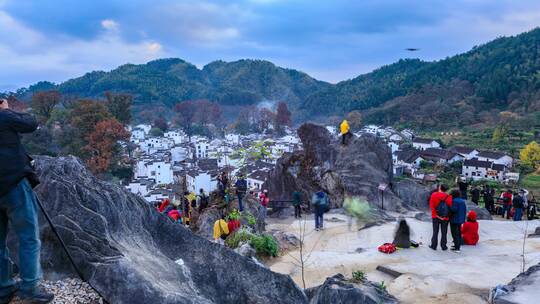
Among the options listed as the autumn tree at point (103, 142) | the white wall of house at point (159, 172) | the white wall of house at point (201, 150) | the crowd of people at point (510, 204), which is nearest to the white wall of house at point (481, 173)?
the crowd of people at point (510, 204)

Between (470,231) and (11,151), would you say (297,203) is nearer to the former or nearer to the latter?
(470,231)

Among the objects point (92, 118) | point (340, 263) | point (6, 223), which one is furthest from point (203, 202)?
point (92, 118)

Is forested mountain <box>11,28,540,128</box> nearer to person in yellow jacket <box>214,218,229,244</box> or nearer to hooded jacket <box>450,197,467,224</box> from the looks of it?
hooded jacket <box>450,197,467,224</box>

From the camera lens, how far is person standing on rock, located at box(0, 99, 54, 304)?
138 inches

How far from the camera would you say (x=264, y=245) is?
31.7 feet

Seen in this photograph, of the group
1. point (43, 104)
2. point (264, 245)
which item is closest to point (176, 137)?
point (43, 104)

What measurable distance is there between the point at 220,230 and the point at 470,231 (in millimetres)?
5747

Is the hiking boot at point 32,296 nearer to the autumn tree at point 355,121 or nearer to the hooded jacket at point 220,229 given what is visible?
the hooded jacket at point 220,229

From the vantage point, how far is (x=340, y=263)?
353 inches

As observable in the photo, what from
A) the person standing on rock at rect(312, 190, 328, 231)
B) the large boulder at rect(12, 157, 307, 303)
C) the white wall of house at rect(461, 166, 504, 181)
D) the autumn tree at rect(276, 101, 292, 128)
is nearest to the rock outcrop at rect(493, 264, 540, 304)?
the large boulder at rect(12, 157, 307, 303)

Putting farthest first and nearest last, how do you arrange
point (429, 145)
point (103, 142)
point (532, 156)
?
point (429, 145) < point (532, 156) < point (103, 142)

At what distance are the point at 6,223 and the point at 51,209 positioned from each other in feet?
1.84

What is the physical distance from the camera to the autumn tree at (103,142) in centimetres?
3538

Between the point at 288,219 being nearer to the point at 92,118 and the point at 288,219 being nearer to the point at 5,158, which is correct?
the point at 5,158
